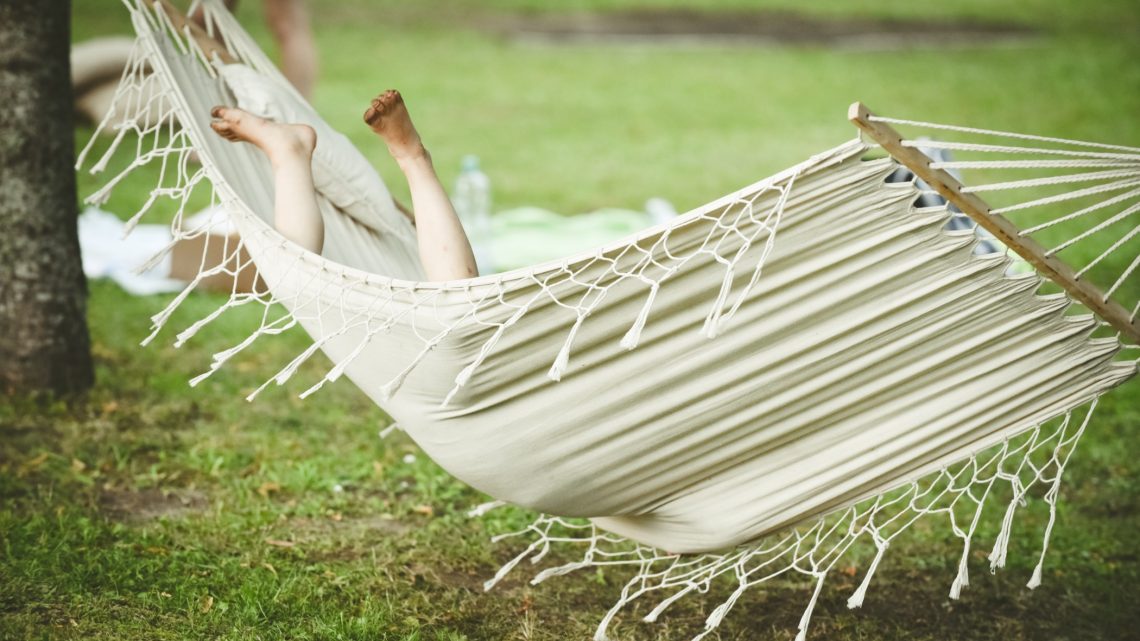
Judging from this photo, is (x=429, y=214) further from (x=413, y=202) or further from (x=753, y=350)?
(x=753, y=350)

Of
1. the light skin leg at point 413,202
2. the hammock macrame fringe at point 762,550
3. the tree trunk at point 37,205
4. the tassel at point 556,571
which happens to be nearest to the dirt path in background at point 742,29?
the tree trunk at point 37,205

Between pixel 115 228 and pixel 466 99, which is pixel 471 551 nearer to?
pixel 115 228

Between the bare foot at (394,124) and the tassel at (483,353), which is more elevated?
the bare foot at (394,124)

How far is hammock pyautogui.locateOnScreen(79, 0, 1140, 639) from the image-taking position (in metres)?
1.93

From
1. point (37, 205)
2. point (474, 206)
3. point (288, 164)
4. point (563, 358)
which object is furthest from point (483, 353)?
point (474, 206)

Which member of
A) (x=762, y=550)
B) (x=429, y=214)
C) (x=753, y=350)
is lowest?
(x=762, y=550)

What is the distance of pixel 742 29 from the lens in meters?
12.5

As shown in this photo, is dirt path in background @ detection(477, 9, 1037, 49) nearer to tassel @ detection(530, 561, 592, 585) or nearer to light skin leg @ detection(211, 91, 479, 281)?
light skin leg @ detection(211, 91, 479, 281)

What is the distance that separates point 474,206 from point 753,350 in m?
3.23

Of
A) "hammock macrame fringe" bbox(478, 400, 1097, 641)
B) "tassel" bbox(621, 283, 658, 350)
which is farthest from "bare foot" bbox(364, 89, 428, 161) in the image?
"hammock macrame fringe" bbox(478, 400, 1097, 641)

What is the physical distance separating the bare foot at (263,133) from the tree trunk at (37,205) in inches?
36.5

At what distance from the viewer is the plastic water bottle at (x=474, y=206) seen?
498 centimetres

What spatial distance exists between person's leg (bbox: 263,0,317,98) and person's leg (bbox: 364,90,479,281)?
397cm

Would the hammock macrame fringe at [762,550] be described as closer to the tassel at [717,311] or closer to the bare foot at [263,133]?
the tassel at [717,311]
